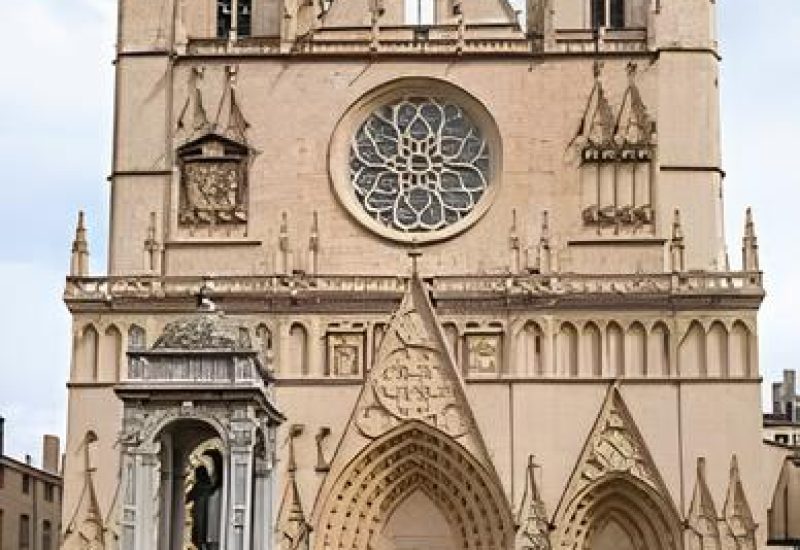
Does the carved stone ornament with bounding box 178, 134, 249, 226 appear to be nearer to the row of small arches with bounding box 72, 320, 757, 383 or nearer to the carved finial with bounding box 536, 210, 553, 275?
the row of small arches with bounding box 72, 320, 757, 383

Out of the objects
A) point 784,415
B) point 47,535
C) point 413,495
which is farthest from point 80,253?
point 784,415

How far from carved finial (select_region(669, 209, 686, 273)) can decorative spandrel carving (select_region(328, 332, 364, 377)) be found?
6256 mm

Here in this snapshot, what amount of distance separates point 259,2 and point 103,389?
962cm

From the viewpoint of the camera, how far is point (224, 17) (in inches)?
1577

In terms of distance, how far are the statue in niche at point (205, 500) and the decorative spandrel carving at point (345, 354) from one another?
9.42m

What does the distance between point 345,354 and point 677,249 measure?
6797mm

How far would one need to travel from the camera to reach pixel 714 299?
35.8 metres

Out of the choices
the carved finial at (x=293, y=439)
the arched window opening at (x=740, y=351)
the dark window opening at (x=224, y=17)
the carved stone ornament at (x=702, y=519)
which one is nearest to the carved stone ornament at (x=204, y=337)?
the carved finial at (x=293, y=439)

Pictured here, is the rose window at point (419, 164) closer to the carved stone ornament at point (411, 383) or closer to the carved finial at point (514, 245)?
the carved finial at point (514, 245)

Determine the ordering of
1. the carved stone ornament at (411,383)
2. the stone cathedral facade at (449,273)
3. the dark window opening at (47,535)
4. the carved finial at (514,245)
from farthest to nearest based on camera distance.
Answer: the dark window opening at (47,535) → the carved finial at (514,245) → the carved stone ornament at (411,383) → the stone cathedral facade at (449,273)

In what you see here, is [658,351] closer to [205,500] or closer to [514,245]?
[514,245]

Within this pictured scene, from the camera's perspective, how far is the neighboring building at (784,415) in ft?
189

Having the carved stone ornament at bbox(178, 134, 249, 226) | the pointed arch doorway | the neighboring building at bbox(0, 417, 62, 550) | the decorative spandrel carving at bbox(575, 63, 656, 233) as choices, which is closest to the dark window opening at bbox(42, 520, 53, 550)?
the neighboring building at bbox(0, 417, 62, 550)

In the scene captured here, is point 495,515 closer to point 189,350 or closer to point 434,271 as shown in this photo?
point 434,271
